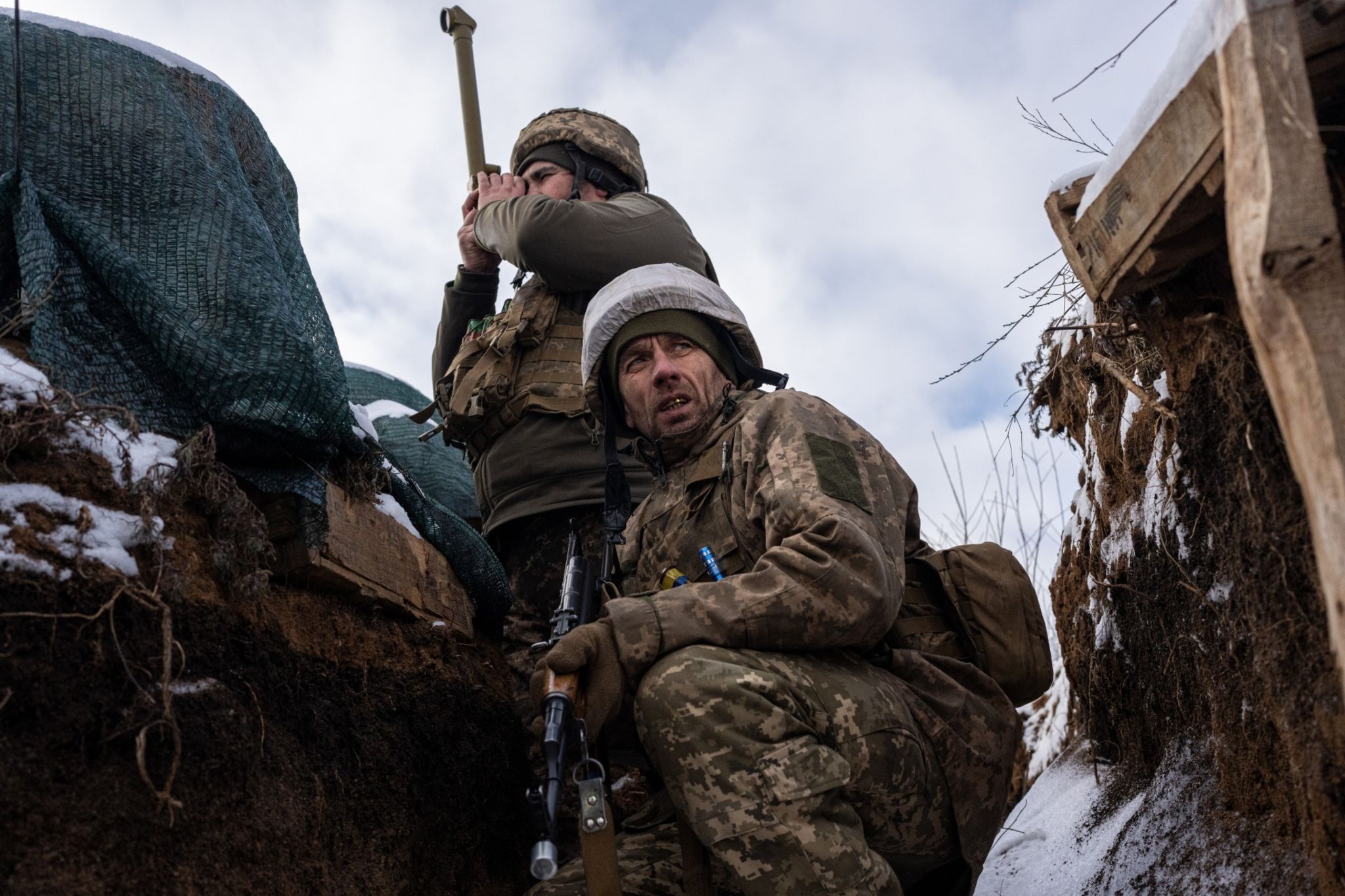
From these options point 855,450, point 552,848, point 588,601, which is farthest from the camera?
point 588,601

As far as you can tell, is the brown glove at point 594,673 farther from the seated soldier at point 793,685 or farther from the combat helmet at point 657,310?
the combat helmet at point 657,310

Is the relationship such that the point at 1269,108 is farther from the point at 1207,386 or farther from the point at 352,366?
the point at 352,366

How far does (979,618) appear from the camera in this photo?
296 centimetres

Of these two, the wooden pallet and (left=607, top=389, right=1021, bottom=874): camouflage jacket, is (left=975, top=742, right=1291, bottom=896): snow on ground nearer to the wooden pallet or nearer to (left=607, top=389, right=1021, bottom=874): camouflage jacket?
(left=607, top=389, right=1021, bottom=874): camouflage jacket

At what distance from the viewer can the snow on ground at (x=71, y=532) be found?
7.27 feet

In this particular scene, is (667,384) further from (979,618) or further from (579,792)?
(579,792)

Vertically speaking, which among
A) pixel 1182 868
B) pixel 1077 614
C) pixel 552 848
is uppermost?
pixel 1077 614

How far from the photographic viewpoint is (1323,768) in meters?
2.13

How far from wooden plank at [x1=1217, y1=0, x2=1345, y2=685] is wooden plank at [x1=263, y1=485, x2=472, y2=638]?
2263 mm

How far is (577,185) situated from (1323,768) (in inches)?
121

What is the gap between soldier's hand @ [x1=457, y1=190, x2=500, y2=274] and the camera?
4.37 meters

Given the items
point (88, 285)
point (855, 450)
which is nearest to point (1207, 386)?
point (855, 450)

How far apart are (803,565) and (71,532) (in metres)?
1.50

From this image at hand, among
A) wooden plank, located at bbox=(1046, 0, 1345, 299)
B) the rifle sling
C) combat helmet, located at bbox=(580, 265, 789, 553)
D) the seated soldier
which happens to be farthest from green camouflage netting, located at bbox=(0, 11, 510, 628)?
wooden plank, located at bbox=(1046, 0, 1345, 299)
